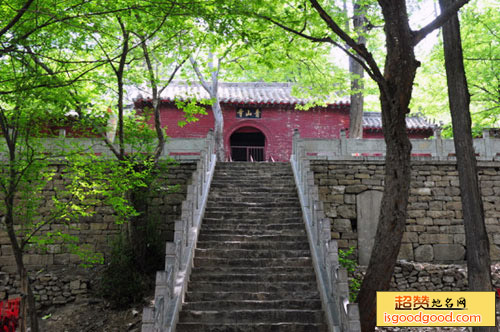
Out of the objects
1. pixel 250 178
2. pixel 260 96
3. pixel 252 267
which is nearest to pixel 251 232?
pixel 252 267

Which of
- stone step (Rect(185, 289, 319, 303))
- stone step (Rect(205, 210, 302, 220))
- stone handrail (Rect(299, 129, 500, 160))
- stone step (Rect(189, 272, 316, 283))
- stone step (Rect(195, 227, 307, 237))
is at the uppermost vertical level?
stone handrail (Rect(299, 129, 500, 160))

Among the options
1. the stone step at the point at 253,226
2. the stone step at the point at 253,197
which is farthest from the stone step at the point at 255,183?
the stone step at the point at 253,226

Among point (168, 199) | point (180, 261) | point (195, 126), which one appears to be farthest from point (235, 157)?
point (180, 261)

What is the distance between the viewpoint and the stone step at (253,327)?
5.47 metres

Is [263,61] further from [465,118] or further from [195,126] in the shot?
[195,126]

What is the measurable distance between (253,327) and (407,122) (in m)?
12.9

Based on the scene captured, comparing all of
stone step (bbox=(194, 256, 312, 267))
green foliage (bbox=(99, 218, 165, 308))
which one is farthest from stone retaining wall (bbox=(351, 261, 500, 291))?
green foliage (bbox=(99, 218, 165, 308))

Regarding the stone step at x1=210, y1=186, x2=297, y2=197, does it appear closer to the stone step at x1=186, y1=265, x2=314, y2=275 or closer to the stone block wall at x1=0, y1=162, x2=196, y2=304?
the stone block wall at x1=0, y1=162, x2=196, y2=304

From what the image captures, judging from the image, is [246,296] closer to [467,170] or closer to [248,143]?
[467,170]

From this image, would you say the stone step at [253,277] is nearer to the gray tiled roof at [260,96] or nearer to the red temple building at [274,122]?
the gray tiled roof at [260,96]

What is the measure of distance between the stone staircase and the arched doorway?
674cm

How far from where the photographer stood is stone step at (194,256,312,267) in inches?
267

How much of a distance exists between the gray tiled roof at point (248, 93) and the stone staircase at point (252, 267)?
247 inches

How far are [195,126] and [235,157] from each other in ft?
6.94
